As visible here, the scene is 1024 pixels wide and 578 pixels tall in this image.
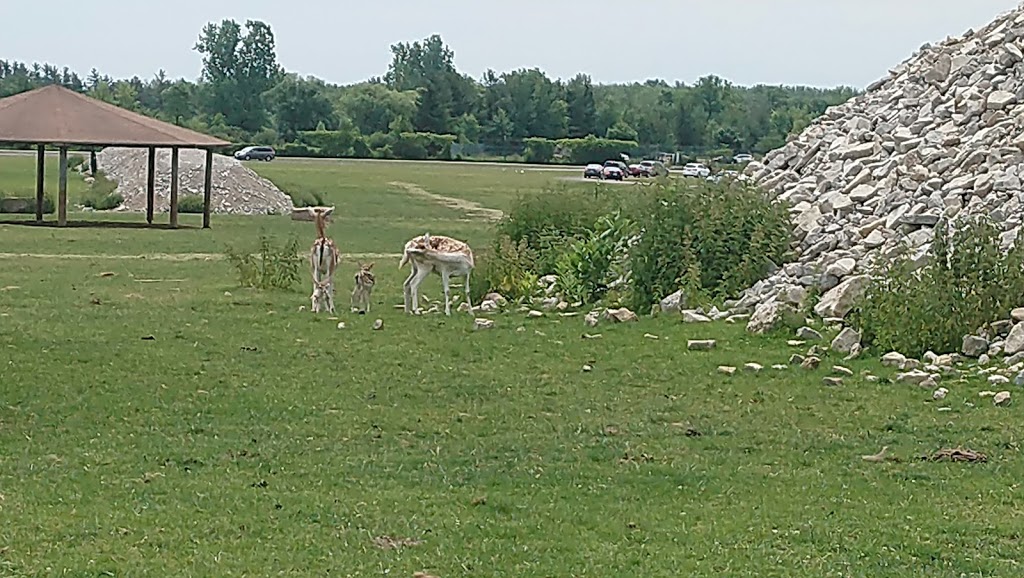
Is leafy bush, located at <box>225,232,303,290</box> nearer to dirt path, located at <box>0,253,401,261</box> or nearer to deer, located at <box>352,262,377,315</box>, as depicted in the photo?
deer, located at <box>352,262,377,315</box>

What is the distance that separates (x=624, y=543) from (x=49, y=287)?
47.8ft

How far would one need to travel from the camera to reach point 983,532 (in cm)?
804

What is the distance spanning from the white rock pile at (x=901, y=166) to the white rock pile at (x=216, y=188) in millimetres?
21787

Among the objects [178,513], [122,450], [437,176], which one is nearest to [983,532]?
[178,513]

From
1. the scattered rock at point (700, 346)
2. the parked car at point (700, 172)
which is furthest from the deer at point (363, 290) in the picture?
the parked car at point (700, 172)

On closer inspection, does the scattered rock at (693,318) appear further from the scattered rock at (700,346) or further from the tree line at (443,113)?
the tree line at (443,113)

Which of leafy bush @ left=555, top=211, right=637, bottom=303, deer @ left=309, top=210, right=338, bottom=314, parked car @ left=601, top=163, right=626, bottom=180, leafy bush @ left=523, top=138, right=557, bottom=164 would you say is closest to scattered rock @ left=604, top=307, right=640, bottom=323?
leafy bush @ left=555, top=211, right=637, bottom=303

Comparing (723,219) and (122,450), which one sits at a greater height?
(723,219)

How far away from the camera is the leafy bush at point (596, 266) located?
19.3m

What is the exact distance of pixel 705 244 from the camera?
60.5ft

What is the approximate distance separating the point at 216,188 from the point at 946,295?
30.9 metres

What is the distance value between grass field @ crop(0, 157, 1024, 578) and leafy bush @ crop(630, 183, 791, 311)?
122cm

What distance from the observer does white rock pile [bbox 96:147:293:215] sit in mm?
42125

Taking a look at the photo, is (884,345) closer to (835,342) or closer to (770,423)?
(835,342)
